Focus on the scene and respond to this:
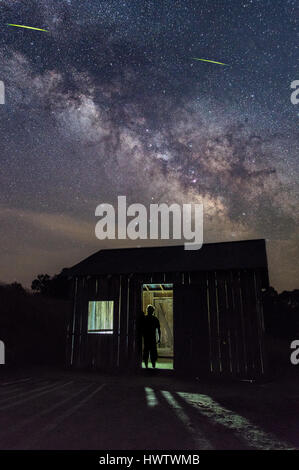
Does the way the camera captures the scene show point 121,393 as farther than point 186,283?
No

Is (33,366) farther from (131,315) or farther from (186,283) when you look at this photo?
(186,283)

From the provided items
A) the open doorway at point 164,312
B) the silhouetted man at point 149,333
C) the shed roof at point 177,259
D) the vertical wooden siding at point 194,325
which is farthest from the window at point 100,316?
the open doorway at point 164,312

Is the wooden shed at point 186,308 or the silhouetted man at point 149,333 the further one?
the wooden shed at point 186,308

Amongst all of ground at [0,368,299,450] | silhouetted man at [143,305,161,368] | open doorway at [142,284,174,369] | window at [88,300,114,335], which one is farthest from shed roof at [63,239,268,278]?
ground at [0,368,299,450]

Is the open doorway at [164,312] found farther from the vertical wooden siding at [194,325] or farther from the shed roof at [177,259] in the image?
the vertical wooden siding at [194,325]

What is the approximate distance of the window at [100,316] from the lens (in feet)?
39.2

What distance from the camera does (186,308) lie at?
11.0 meters

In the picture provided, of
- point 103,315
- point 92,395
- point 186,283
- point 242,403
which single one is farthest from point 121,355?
point 242,403

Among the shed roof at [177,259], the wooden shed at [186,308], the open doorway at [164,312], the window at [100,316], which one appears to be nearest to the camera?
the wooden shed at [186,308]

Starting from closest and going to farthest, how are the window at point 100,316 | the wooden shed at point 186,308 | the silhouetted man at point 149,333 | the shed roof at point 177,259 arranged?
the silhouetted man at point 149,333, the wooden shed at point 186,308, the shed roof at point 177,259, the window at point 100,316

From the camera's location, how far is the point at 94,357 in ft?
37.3

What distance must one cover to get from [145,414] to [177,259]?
280 inches

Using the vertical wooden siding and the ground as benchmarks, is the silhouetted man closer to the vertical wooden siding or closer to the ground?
the vertical wooden siding
